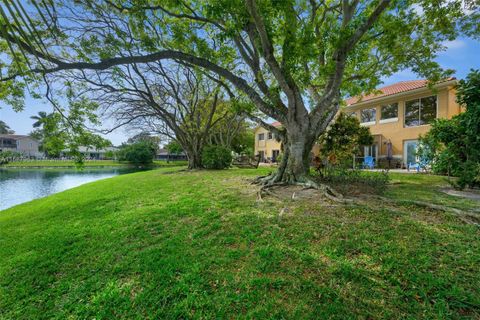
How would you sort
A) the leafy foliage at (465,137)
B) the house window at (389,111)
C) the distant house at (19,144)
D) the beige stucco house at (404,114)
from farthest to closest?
1. the distant house at (19,144)
2. the house window at (389,111)
3. the beige stucco house at (404,114)
4. the leafy foliage at (465,137)

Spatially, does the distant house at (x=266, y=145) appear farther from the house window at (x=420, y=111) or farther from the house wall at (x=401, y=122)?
the house window at (x=420, y=111)

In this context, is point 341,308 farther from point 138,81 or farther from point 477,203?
point 138,81

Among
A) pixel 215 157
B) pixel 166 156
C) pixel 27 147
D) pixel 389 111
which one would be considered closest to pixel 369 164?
pixel 389 111

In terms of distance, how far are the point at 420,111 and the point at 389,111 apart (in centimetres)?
212

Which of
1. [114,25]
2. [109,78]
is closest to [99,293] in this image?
[114,25]

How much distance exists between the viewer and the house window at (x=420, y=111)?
1421 cm

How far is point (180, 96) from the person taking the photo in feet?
57.4

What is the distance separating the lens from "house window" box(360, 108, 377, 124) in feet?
59.3

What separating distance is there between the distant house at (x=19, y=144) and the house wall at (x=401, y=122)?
6624 centimetres

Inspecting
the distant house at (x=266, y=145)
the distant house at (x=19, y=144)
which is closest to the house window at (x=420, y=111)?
the distant house at (x=266, y=145)

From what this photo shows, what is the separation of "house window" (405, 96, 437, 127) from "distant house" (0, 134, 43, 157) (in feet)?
223

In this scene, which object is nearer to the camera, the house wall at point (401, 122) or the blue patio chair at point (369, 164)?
the house wall at point (401, 122)

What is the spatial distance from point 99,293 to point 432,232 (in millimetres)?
Answer: 4875

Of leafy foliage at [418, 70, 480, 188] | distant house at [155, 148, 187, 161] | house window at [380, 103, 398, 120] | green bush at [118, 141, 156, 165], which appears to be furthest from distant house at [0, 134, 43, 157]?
leafy foliage at [418, 70, 480, 188]
